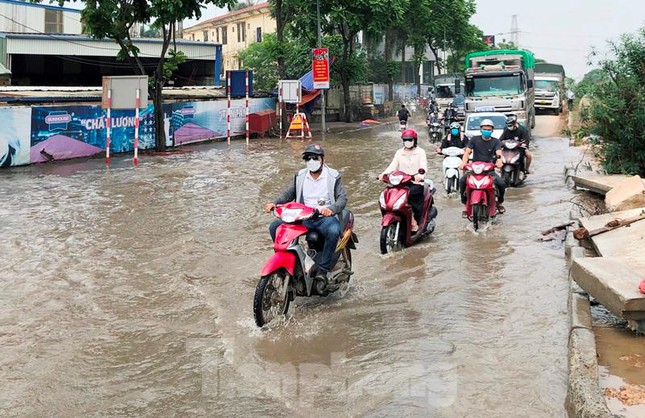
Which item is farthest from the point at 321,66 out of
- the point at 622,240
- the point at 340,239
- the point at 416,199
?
the point at 340,239

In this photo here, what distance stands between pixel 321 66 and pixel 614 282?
26406mm

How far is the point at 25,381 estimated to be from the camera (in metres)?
5.18

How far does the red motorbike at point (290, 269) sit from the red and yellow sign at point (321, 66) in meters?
24.9

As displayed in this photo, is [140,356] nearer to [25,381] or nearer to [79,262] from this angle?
[25,381]

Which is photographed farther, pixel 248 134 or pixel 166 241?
pixel 248 134

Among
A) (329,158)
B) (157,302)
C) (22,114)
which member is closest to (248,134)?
(329,158)

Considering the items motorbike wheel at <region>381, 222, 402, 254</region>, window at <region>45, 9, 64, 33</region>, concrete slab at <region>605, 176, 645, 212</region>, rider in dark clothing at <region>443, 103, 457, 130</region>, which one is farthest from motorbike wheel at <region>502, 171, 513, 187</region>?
window at <region>45, 9, 64, 33</region>

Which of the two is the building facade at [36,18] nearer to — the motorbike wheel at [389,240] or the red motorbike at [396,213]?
the red motorbike at [396,213]

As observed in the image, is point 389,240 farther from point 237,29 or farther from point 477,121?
point 237,29

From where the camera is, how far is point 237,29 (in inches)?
2618

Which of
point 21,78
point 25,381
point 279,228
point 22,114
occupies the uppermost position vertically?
point 21,78

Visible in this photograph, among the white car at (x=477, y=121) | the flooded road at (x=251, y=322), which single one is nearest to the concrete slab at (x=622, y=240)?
the flooded road at (x=251, y=322)

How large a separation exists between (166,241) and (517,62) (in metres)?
22.6

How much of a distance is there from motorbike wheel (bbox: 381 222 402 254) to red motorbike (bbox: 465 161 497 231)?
1426 millimetres
